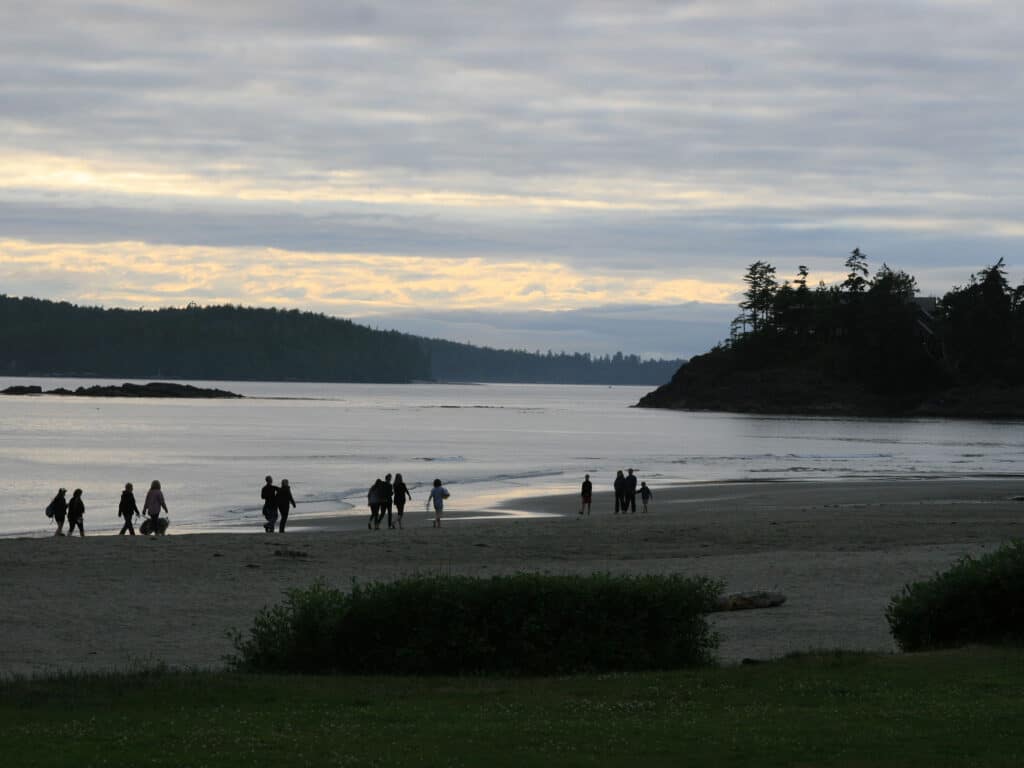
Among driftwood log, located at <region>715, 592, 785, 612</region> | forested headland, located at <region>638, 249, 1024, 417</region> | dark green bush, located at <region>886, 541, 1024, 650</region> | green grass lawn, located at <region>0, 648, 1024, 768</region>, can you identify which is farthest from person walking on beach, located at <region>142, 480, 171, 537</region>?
forested headland, located at <region>638, 249, 1024, 417</region>

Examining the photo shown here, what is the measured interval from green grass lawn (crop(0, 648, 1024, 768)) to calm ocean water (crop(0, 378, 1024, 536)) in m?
26.1

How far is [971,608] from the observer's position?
568 inches

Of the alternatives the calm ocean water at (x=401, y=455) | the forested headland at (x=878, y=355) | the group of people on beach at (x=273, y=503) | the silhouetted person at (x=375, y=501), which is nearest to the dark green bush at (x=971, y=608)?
the group of people on beach at (x=273, y=503)

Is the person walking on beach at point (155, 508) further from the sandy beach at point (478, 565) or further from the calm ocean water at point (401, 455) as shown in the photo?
the calm ocean water at point (401, 455)

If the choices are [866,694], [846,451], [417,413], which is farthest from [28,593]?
[417,413]

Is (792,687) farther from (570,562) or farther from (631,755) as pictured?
(570,562)

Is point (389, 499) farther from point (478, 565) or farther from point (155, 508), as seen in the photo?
point (478, 565)

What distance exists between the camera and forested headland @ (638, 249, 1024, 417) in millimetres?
163125

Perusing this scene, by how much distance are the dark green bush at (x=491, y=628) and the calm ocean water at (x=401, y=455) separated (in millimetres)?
24598

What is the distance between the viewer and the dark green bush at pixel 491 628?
43.6 ft

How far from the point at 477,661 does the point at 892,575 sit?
1235 cm

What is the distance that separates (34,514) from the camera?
138ft

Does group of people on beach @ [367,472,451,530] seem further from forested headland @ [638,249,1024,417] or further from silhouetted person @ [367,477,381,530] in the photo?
forested headland @ [638,249,1024,417]

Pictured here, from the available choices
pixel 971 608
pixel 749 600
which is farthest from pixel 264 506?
pixel 971 608
